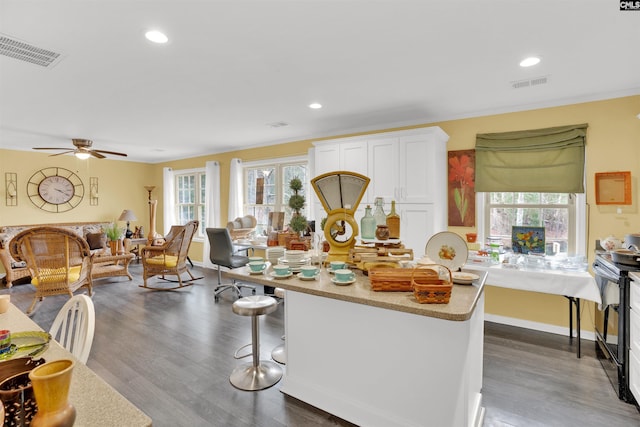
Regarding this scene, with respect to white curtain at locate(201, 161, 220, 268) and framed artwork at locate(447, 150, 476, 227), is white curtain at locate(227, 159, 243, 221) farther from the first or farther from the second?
framed artwork at locate(447, 150, 476, 227)

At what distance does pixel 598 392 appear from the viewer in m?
2.34

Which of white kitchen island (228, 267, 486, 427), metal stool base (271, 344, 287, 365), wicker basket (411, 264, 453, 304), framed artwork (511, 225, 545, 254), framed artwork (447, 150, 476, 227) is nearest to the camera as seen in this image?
wicker basket (411, 264, 453, 304)

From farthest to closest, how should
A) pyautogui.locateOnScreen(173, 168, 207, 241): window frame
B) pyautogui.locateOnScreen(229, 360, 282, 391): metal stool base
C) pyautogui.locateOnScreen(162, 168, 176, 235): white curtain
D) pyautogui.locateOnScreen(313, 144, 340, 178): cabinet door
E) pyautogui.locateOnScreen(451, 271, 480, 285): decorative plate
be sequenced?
pyautogui.locateOnScreen(162, 168, 176, 235): white curtain → pyautogui.locateOnScreen(173, 168, 207, 241): window frame → pyautogui.locateOnScreen(313, 144, 340, 178): cabinet door → pyautogui.locateOnScreen(229, 360, 282, 391): metal stool base → pyautogui.locateOnScreen(451, 271, 480, 285): decorative plate

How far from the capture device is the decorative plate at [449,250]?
6.25ft

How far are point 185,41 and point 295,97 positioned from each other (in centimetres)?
135

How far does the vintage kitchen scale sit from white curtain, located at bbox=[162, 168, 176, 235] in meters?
6.59

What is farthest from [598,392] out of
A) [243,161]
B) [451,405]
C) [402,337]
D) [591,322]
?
[243,161]

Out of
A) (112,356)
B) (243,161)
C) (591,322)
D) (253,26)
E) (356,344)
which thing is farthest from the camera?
(243,161)

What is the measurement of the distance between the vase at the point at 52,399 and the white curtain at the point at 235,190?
225 inches

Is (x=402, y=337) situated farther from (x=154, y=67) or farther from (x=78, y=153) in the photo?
(x=78, y=153)

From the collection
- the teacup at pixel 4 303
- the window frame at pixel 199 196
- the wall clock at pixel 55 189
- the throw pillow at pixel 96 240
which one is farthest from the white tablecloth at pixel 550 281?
the wall clock at pixel 55 189

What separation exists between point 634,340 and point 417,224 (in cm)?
205

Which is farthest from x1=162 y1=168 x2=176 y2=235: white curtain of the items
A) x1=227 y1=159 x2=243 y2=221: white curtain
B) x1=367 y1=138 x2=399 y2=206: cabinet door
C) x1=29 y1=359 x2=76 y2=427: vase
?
x1=29 y1=359 x2=76 y2=427: vase

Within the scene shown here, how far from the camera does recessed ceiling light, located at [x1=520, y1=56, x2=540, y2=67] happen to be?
96.3 inches
